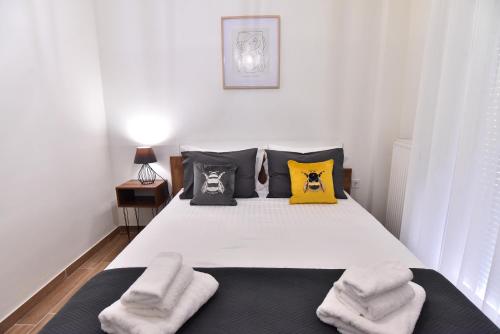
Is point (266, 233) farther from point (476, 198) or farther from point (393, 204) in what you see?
point (393, 204)

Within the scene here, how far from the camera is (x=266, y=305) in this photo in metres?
1.04

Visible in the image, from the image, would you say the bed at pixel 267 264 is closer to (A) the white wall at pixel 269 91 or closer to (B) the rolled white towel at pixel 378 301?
(B) the rolled white towel at pixel 378 301

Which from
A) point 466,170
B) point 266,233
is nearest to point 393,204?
point 466,170

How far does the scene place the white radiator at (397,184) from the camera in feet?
7.65

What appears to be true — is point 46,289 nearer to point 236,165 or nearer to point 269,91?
point 236,165

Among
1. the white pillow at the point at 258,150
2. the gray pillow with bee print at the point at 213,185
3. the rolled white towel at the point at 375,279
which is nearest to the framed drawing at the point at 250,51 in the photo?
the white pillow at the point at 258,150

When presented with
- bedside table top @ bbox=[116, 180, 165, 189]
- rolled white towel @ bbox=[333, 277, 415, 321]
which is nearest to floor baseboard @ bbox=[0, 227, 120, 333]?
bedside table top @ bbox=[116, 180, 165, 189]

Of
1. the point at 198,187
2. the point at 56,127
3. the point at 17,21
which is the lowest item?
the point at 198,187

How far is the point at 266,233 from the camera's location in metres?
1.69

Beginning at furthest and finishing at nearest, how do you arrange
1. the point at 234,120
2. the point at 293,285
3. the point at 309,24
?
the point at 234,120 → the point at 309,24 → the point at 293,285

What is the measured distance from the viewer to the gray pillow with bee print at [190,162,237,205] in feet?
7.13

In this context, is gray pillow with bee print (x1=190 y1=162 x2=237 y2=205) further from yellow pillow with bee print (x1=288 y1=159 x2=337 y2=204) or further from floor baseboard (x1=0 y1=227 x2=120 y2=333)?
floor baseboard (x1=0 y1=227 x2=120 y2=333)

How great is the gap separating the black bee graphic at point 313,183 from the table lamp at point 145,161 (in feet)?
4.67

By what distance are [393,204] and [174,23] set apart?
2.59m
